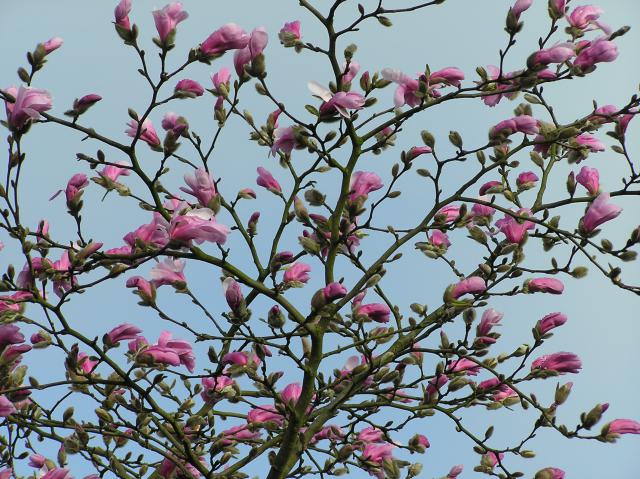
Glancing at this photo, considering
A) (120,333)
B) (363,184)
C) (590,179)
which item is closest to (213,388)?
(120,333)

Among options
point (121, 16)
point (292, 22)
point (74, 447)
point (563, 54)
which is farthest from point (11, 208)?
point (563, 54)

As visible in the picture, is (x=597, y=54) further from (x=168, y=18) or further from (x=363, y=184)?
(x=168, y=18)

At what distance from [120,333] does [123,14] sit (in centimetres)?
131

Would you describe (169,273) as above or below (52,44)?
below

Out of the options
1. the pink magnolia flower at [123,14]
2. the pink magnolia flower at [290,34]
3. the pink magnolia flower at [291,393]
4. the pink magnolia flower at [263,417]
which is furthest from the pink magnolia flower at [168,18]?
the pink magnolia flower at [263,417]

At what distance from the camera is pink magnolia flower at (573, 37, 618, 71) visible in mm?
3510

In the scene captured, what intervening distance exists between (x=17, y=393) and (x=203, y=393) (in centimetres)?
82

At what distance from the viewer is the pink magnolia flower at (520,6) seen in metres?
3.37

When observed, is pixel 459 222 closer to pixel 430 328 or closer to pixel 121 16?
pixel 430 328

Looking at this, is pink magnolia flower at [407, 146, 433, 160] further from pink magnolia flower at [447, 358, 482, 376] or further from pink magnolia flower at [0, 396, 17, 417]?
pink magnolia flower at [0, 396, 17, 417]

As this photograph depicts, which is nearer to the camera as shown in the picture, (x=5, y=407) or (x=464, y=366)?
(x=5, y=407)

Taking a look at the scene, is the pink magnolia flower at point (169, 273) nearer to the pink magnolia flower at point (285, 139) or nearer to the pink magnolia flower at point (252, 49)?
the pink magnolia flower at point (285, 139)

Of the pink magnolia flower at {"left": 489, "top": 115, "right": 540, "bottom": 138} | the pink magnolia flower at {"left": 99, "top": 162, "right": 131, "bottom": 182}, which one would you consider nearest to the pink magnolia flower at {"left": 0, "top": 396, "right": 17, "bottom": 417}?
the pink magnolia flower at {"left": 99, "top": 162, "right": 131, "bottom": 182}

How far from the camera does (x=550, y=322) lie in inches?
145
